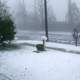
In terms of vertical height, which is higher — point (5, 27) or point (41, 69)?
point (5, 27)

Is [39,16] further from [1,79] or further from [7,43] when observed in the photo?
[1,79]

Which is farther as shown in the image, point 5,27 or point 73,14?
point 73,14

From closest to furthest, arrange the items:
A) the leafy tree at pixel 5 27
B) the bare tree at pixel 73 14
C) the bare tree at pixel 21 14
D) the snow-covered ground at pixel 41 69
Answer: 1. the snow-covered ground at pixel 41 69
2. the leafy tree at pixel 5 27
3. the bare tree at pixel 73 14
4. the bare tree at pixel 21 14

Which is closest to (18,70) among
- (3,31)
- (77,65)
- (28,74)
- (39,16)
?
(28,74)

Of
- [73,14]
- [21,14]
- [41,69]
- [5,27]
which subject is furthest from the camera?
[21,14]

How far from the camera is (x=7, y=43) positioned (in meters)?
22.2

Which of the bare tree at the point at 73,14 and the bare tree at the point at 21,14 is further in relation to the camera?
the bare tree at the point at 21,14

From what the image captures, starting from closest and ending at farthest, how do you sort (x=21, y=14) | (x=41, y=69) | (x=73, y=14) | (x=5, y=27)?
(x=41, y=69) < (x=5, y=27) < (x=73, y=14) < (x=21, y=14)

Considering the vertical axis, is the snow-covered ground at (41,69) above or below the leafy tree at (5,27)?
below

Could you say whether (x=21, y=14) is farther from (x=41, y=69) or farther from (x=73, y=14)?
(x=41, y=69)

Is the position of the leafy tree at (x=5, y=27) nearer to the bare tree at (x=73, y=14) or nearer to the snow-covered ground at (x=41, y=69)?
the snow-covered ground at (x=41, y=69)

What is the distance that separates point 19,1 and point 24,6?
3.69 metres

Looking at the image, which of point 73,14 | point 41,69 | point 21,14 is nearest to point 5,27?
point 41,69

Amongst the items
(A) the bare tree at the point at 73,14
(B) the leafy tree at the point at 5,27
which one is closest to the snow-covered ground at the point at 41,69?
(B) the leafy tree at the point at 5,27
